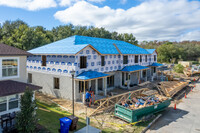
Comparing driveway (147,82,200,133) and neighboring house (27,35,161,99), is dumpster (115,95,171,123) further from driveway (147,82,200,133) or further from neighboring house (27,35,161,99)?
neighboring house (27,35,161,99)

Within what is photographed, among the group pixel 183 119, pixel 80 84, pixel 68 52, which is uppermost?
pixel 68 52

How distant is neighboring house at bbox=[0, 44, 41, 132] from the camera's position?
9688 millimetres

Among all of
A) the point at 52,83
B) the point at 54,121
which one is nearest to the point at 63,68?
the point at 52,83

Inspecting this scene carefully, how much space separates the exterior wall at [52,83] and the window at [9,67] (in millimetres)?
6707

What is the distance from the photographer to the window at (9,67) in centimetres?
1085

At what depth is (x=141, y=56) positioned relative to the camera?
31000 mm

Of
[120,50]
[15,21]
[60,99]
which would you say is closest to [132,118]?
[60,99]

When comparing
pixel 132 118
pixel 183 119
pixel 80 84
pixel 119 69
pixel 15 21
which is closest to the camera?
pixel 132 118

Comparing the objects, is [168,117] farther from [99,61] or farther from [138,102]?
[99,61]

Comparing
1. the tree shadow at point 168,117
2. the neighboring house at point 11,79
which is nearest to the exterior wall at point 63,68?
the neighboring house at point 11,79

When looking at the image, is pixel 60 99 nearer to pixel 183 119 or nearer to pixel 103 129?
pixel 103 129

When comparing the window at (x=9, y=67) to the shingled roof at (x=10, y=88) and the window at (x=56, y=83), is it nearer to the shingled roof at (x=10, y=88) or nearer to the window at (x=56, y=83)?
the shingled roof at (x=10, y=88)

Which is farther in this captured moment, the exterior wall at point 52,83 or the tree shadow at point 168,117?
the exterior wall at point 52,83

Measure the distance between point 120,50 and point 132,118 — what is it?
1530 cm
